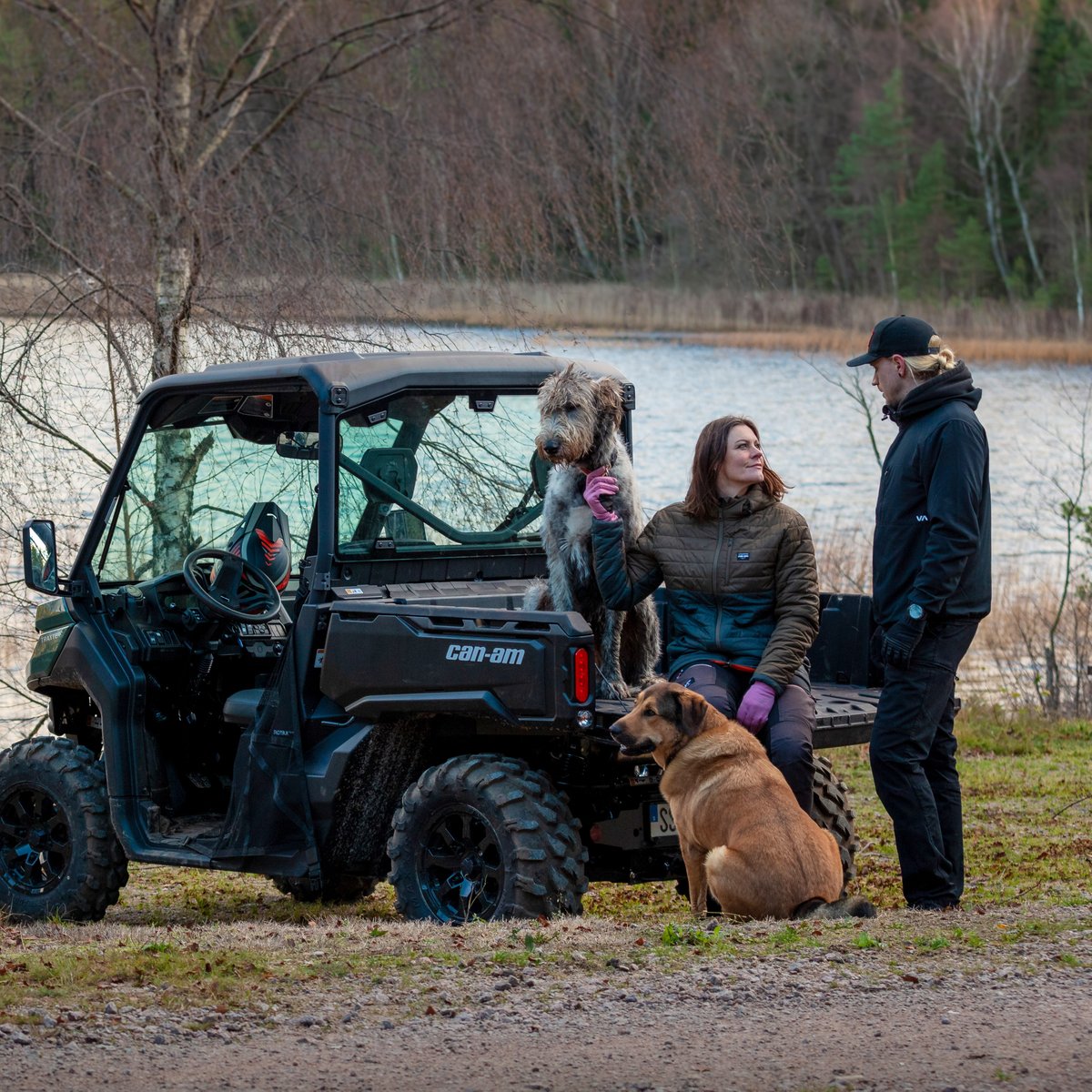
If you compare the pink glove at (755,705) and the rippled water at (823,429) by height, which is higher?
the rippled water at (823,429)

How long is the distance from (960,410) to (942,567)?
56 centimetres

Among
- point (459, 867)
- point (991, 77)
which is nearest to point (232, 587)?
point (459, 867)

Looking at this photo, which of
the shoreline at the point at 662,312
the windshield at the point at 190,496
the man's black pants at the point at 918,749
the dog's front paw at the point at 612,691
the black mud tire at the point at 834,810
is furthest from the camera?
the shoreline at the point at 662,312

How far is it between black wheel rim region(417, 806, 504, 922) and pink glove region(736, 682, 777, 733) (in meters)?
0.93

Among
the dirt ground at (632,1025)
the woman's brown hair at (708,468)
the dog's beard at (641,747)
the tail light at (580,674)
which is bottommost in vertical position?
the dirt ground at (632,1025)

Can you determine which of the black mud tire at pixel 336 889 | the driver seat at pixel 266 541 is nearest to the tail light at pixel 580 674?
the driver seat at pixel 266 541

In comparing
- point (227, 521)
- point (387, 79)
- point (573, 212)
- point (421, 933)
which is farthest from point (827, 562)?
point (421, 933)

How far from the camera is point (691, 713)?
5.37 meters

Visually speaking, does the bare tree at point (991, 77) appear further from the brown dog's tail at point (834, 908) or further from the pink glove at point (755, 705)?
the brown dog's tail at point (834, 908)

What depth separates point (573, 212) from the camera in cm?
1077

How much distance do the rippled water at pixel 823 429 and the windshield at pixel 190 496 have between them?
24.4 feet

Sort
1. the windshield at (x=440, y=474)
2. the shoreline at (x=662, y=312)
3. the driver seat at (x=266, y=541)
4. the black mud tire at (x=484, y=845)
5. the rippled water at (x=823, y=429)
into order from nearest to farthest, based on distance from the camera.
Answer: the black mud tire at (x=484, y=845), the windshield at (x=440, y=474), the driver seat at (x=266, y=541), the shoreline at (x=662, y=312), the rippled water at (x=823, y=429)

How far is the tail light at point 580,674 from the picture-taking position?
5262 millimetres

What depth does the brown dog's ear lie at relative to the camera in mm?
5344
